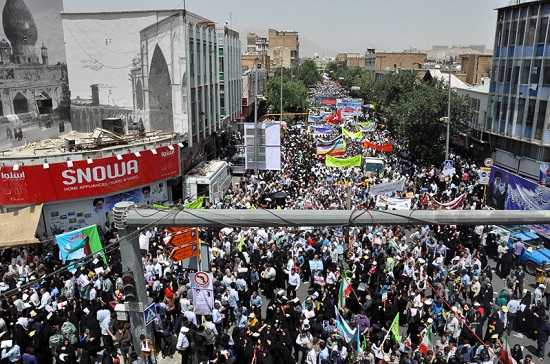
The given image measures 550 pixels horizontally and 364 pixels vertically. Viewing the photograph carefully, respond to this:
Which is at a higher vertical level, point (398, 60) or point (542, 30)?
point (398, 60)

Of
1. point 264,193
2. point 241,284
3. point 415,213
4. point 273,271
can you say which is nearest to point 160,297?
point 241,284

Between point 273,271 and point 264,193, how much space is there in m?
10.3

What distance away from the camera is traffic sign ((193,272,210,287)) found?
11.3 meters

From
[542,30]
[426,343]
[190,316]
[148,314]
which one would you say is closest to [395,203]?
[426,343]

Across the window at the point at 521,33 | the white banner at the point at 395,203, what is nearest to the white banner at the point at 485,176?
the white banner at the point at 395,203

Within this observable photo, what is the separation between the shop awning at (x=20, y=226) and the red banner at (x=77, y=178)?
558mm

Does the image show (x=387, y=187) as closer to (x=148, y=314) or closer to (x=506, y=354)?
(x=506, y=354)

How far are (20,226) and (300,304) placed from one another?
1140 cm

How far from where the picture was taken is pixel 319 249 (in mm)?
15891

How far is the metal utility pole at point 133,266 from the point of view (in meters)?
8.73

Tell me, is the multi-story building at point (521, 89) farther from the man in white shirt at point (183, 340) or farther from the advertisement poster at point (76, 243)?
the advertisement poster at point (76, 243)

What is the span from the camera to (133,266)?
368 inches

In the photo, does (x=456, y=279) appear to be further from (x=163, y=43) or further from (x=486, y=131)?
(x=486, y=131)

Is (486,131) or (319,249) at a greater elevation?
→ (486,131)
